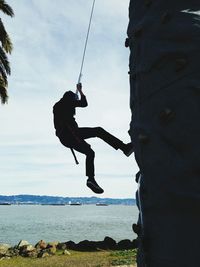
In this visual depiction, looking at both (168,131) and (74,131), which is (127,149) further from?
(168,131)

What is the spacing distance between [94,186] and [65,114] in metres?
1.21

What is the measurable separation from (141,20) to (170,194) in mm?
1240

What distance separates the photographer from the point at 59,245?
26.1 m

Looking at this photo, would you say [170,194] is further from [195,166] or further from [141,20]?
[141,20]

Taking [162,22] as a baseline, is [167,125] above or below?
below

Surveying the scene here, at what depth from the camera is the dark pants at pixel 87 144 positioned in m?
6.92

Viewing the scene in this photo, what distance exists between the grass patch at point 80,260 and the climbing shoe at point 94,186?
12008 millimetres

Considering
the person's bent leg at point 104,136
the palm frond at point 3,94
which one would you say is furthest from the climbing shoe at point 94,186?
the palm frond at point 3,94

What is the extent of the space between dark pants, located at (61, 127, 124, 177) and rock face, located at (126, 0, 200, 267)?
12.8ft

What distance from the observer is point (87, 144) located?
23.8 ft

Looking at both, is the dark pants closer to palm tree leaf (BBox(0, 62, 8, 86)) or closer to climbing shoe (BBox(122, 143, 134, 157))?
climbing shoe (BBox(122, 143, 134, 157))

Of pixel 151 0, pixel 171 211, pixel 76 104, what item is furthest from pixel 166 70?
pixel 76 104

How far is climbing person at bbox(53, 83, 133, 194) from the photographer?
6695 millimetres

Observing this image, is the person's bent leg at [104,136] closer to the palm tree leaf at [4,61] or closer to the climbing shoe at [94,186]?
the climbing shoe at [94,186]
